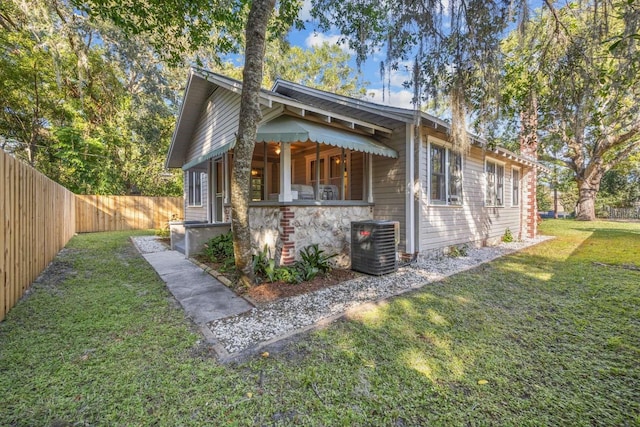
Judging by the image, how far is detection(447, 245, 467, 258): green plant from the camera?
8.01 meters

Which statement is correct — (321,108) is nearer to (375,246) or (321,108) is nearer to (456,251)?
(375,246)

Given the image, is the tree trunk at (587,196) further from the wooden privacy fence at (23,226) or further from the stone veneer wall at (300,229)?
the wooden privacy fence at (23,226)

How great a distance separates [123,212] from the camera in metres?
15.4

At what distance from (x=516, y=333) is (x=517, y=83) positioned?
16.8 ft

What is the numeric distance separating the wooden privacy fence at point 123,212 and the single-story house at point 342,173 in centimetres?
756

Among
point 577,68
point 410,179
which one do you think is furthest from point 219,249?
point 577,68

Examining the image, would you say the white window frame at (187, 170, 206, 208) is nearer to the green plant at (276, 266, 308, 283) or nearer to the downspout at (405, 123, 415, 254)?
the green plant at (276, 266, 308, 283)

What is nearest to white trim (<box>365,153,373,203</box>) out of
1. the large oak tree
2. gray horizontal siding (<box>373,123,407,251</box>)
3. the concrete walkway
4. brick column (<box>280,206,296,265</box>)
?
gray horizontal siding (<box>373,123,407,251</box>)

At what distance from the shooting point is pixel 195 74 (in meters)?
8.34

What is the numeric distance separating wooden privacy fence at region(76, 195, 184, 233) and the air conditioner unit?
14.2 meters

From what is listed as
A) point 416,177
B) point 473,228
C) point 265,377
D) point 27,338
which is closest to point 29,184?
point 27,338

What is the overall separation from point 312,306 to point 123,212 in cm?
1577

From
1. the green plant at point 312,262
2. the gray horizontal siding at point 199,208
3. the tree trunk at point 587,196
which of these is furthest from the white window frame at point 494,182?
the tree trunk at point 587,196

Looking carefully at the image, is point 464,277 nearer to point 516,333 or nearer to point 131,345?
point 516,333
